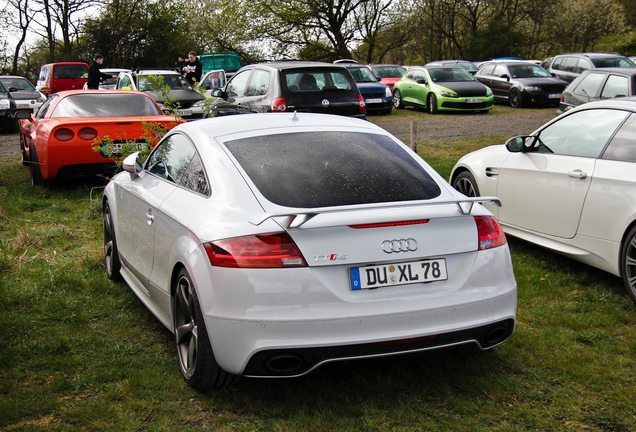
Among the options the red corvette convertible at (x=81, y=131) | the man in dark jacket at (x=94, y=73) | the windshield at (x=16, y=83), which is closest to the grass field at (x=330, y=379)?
the red corvette convertible at (x=81, y=131)

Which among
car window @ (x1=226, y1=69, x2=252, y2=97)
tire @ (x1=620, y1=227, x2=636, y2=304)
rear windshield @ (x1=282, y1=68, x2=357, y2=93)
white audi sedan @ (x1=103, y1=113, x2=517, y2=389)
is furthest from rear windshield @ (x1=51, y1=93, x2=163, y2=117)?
tire @ (x1=620, y1=227, x2=636, y2=304)

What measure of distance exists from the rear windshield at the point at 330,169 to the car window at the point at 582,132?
214cm

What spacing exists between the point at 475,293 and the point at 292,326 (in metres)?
0.96

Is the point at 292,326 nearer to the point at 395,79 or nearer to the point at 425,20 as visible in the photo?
the point at 395,79

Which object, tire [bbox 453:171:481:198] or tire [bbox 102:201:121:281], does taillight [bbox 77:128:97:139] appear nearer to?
tire [bbox 102:201:121:281]

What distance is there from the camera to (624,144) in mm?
5297

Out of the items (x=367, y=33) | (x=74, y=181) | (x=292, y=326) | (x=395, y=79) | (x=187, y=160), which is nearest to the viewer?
(x=292, y=326)

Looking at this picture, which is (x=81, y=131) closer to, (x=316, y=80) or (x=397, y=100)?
(x=316, y=80)

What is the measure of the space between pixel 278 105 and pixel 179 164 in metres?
7.85

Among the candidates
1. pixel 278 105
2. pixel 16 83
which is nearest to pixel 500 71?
pixel 278 105

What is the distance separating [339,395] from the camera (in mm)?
3689

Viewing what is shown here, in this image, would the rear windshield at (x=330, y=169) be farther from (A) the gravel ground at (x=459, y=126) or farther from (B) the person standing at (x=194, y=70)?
(B) the person standing at (x=194, y=70)

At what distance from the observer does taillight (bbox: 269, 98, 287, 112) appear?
39.8 feet

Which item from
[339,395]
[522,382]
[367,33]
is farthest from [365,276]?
[367,33]
